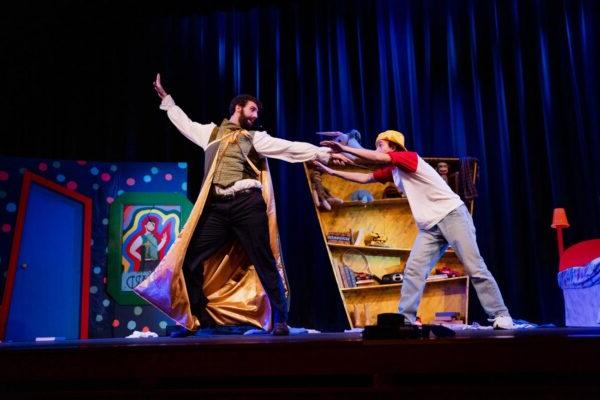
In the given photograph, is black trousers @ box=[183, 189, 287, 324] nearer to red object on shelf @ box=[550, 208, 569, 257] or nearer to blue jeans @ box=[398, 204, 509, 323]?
blue jeans @ box=[398, 204, 509, 323]

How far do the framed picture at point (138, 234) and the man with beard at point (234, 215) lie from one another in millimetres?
1047

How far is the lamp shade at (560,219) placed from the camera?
414cm

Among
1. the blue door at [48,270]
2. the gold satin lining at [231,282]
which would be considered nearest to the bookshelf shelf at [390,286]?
the gold satin lining at [231,282]

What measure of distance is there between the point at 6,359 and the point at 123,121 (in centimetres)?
382

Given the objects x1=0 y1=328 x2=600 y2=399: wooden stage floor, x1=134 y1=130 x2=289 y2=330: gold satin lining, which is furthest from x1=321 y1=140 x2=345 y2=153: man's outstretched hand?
x1=0 y1=328 x2=600 y2=399: wooden stage floor

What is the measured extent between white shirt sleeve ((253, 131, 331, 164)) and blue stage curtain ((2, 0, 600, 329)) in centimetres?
132

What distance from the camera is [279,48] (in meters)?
5.33

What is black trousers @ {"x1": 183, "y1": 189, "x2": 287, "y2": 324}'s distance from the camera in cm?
339

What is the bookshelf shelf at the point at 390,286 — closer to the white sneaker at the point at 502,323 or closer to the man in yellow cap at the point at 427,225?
the man in yellow cap at the point at 427,225

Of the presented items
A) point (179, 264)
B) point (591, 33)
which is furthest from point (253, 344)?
point (591, 33)

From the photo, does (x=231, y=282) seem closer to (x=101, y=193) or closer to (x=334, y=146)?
(x=334, y=146)

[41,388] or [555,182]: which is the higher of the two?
[555,182]

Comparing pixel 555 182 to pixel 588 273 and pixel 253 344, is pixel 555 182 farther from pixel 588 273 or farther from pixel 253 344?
pixel 253 344

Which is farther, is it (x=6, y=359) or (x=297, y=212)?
(x=297, y=212)
